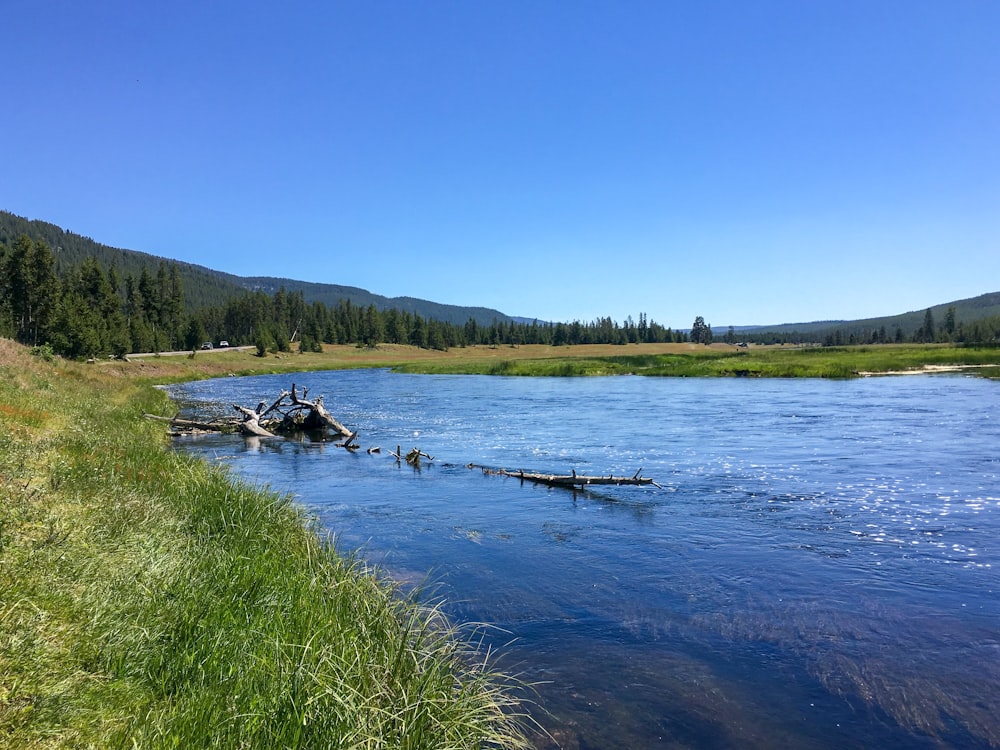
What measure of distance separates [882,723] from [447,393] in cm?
4825

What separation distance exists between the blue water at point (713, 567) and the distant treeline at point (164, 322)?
56.8m

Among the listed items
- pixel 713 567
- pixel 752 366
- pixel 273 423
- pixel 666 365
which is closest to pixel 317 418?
pixel 273 423

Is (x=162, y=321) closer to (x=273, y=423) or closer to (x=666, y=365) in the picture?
(x=666, y=365)

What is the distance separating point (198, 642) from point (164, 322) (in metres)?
120

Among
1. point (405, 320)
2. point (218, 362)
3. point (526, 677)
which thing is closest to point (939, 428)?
point (526, 677)

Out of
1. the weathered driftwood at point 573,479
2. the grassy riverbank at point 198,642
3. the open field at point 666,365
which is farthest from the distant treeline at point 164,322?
the grassy riverbank at point 198,642

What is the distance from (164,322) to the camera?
111m

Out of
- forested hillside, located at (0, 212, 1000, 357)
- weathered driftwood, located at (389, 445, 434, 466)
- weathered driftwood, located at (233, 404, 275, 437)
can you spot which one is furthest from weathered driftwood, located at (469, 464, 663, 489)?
forested hillside, located at (0, 212, 1000, 357)

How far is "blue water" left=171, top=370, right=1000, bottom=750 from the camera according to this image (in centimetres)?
735

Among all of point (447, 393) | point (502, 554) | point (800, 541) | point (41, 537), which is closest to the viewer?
point (41, 537)

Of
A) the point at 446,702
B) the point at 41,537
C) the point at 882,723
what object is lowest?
Answer: the point at 882,723

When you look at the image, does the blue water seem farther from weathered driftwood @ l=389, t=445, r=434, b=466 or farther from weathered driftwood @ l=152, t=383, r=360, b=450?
weathered driftwood @ l=152, t=383, r=360, b=450

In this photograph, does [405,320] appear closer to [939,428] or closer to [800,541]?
[939,428]

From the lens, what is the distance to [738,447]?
25.3 m
